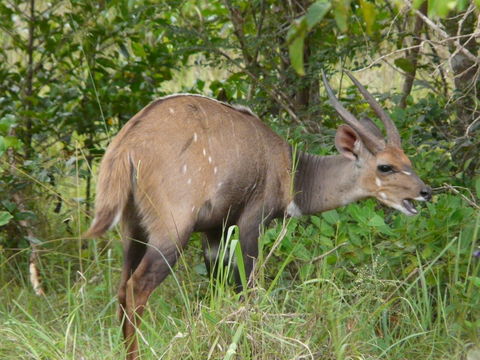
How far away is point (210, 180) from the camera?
168 inches

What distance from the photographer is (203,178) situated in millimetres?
4227

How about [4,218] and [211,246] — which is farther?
[211,246]

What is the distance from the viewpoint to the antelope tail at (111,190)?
3.93 metres

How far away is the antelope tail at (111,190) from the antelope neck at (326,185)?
118cm

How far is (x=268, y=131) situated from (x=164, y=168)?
86 cm

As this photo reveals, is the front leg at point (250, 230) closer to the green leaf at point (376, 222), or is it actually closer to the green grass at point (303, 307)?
the green grass at point (303, 307)

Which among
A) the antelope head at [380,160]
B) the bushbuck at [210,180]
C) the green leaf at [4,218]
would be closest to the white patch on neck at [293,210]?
the bushbuck at [210,180]

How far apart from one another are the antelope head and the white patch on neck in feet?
1.25

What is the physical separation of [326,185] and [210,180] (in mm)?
912

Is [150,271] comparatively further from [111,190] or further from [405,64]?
[405,64]

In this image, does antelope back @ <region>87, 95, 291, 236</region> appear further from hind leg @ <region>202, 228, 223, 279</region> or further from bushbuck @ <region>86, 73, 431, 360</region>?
hind leg @ <region>202, 228, 223, 279</region>

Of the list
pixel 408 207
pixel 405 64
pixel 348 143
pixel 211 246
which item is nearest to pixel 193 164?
pixel 211 246

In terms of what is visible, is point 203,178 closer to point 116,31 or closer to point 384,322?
point 384,322

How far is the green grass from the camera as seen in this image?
10.6 feet
